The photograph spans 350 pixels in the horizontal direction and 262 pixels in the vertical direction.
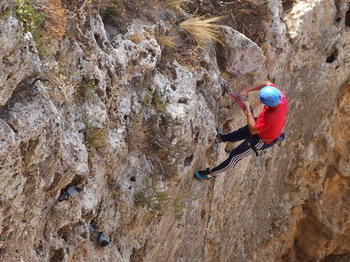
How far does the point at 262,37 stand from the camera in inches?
245

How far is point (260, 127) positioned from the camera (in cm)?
535

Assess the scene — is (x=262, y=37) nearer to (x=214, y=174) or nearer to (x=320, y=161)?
(x=214, y=174)

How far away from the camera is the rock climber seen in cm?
519

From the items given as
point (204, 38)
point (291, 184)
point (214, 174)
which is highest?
point (204, 38)

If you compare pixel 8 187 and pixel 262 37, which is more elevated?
pixel 8 187

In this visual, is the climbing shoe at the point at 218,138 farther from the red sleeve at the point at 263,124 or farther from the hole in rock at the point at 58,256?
the hole in rock at the point at 58,256

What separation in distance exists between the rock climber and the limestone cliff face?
7.8 inches

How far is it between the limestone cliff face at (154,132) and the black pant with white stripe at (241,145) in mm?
193

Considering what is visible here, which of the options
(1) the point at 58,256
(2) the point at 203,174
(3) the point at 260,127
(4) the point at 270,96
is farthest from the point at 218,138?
(1) the point at 58,256

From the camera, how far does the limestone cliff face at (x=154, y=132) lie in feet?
11.4

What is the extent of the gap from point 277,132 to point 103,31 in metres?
1.93

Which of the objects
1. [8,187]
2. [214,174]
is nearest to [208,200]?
[214,174]

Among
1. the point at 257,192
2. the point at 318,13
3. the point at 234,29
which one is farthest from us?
the point at 257,192

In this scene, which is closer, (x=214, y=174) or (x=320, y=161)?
(x=214, y=174)
